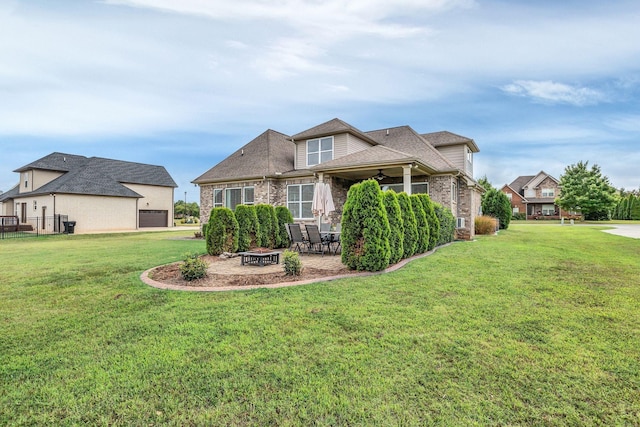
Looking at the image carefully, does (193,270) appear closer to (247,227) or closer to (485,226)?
(247,227)

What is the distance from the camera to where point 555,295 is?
16.8 feet

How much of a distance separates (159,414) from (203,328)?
153cm

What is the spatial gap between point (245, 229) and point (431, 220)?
20.7 ft

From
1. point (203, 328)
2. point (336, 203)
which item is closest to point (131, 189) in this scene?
point (336, 203)

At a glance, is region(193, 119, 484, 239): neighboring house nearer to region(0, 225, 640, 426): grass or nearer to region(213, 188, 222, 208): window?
region(213, 188, 222, 208): window

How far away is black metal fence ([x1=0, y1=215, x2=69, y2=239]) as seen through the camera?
80.1ft

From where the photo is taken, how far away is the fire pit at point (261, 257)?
8044 mm

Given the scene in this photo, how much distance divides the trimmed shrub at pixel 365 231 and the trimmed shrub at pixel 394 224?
462mm

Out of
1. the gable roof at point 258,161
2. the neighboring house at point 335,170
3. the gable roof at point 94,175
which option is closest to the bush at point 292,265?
the neighboring house at point 335,170

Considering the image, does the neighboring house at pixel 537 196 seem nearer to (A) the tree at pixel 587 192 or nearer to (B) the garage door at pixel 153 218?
(A) the tree at pixel 587 192

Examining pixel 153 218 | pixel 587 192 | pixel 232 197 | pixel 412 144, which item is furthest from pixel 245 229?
pixel 587 192

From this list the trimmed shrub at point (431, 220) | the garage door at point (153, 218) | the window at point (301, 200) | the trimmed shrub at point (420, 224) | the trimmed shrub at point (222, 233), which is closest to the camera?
the trimmed shrub at point (420, 224)

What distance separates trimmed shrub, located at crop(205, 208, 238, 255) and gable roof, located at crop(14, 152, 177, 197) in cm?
2174

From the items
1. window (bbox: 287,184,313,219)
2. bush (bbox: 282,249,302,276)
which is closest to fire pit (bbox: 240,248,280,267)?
bush (bbox: 282,249,302,276)
